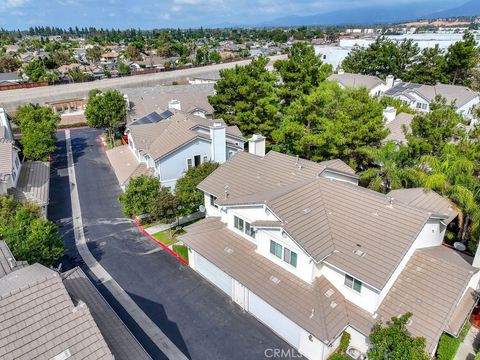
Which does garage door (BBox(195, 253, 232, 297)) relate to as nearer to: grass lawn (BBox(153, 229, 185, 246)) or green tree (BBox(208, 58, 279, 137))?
grass lawn (BBox(153, 229, 185, 246))

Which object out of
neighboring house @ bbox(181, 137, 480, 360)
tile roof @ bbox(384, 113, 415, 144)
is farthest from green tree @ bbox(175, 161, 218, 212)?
tile roof @ bbox(384, 113, 415, 144)

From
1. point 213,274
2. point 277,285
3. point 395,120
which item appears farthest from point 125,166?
point 395,120

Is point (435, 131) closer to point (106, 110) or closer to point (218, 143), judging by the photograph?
point (218, 143)

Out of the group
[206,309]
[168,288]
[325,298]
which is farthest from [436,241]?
[168,288]

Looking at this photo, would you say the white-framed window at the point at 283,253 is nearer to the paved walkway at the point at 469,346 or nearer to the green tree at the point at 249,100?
the paved walkway at the point at 469,346

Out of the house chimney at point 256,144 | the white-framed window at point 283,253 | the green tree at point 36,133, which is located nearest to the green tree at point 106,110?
the green tree at point 36,133
